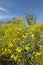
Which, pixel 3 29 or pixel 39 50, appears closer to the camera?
pixel 39 50

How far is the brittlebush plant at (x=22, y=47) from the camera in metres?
7.71

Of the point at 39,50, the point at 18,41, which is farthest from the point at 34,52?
the point at 18,41

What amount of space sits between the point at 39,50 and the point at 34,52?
0.55ft

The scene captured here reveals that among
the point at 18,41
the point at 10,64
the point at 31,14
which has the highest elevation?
the point at 31,14

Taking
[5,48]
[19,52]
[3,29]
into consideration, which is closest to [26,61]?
[19,52]

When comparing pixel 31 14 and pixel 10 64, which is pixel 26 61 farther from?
pixel 31 14

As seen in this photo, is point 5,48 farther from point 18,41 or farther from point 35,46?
point 35,46

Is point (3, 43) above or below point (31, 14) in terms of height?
below

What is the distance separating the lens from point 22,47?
25.7 ft

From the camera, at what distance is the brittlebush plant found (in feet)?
25.3

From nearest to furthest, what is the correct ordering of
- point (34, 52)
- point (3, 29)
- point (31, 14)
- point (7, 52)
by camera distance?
point (34, 52), point (7, 52), point (3, 29), point (31, 14)

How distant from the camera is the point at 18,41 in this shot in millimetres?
8031

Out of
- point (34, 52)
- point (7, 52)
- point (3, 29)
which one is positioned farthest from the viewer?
point (3, 29)

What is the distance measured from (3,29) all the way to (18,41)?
1742 millimetres
